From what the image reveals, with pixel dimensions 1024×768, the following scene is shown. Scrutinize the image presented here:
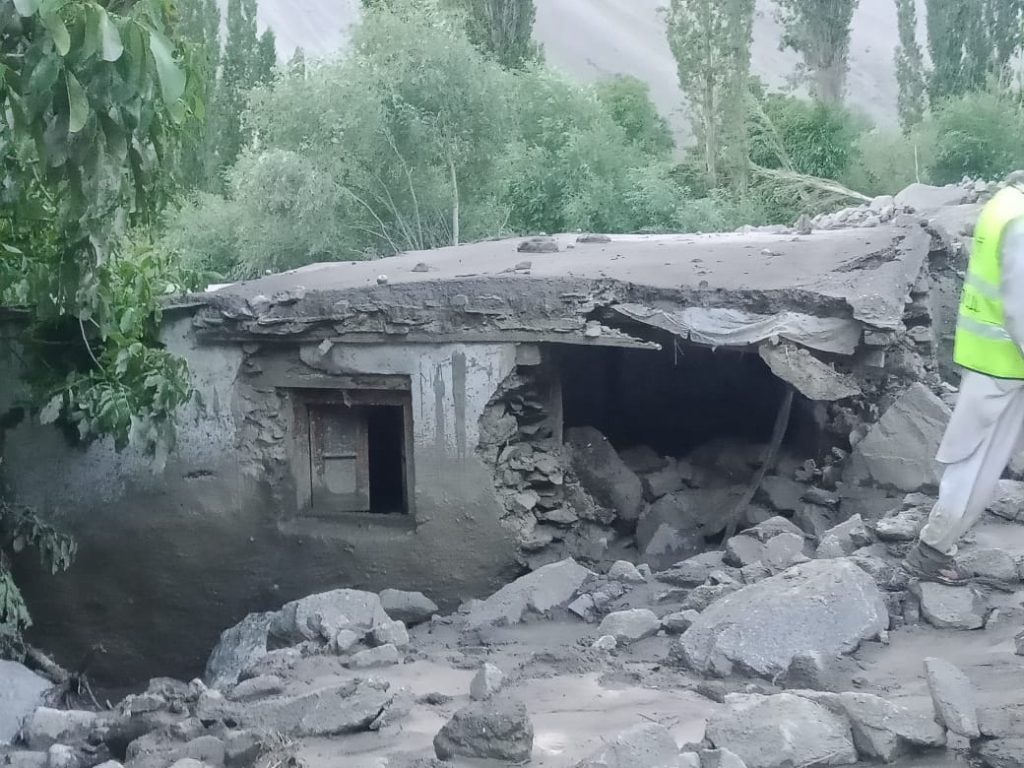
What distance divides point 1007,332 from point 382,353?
4.11m

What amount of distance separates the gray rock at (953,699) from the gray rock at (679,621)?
1569 mm

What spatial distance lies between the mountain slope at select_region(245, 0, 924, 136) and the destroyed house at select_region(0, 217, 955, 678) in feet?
76.8

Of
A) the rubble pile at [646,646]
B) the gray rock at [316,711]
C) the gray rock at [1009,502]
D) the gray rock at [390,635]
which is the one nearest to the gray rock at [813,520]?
the rubble pile at [646,646]

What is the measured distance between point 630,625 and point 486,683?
3.18ft

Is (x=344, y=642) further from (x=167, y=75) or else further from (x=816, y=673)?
(x=167, y=75)

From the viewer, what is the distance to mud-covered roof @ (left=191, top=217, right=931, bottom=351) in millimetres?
6992

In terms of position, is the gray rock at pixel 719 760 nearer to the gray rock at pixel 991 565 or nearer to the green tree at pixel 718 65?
the gray rock at pixel 991 565

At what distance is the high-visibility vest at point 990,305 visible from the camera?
4.71m

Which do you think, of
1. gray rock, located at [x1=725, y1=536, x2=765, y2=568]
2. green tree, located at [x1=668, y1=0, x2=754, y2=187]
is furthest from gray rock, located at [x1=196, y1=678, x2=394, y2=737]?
green tree, located at [x1=668, y1=0, x2=754, y2=187]

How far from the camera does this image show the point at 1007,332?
469cm

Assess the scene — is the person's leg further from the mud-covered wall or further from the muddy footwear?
the mud-covered wall

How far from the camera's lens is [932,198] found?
40.3 ft

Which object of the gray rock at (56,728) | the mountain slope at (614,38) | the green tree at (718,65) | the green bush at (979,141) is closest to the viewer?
the gray rock at (56,728)

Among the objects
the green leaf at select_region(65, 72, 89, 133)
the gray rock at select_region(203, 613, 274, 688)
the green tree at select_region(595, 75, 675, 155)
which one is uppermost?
the green tree at select_region(595, 75, 675, 155)
